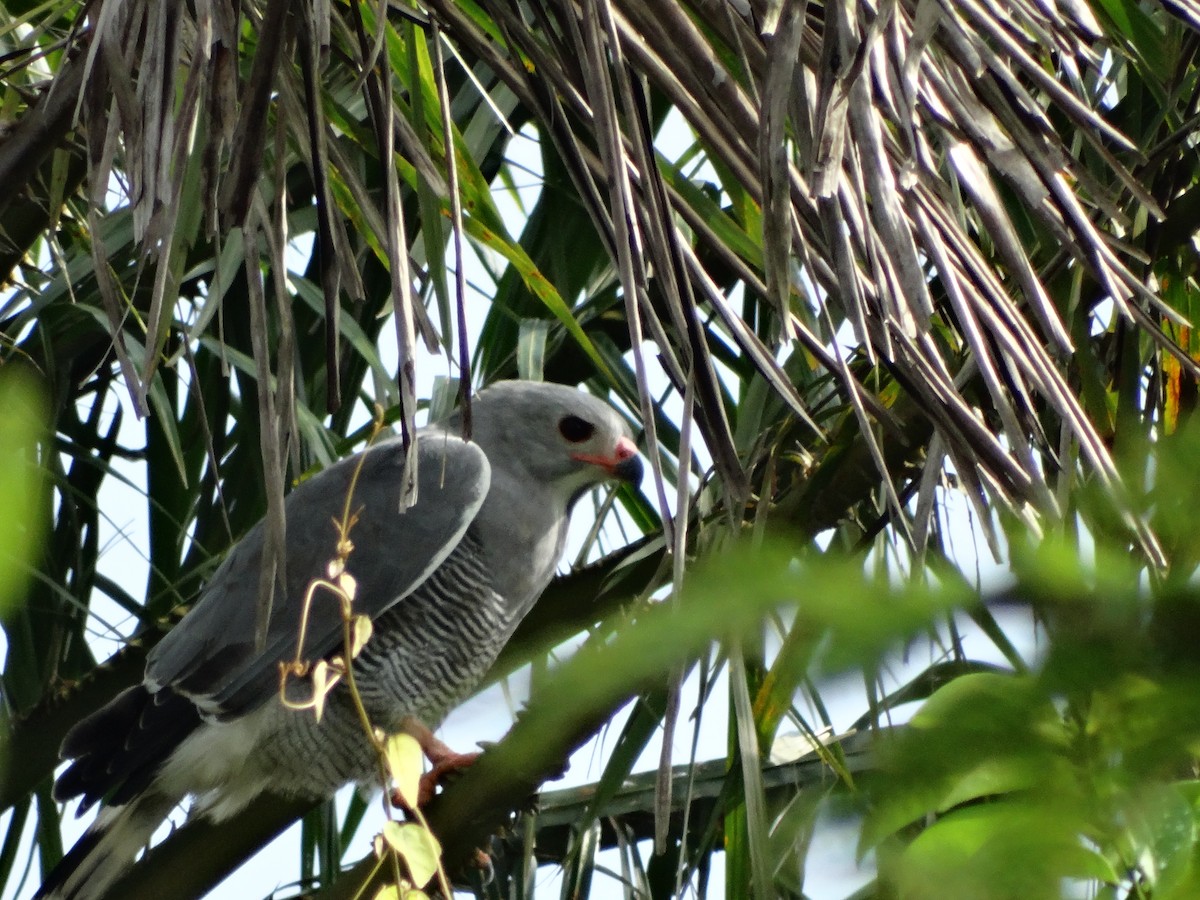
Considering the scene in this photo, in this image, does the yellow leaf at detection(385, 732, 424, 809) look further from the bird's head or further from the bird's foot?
the bird's head

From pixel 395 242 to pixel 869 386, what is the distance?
1078 mm

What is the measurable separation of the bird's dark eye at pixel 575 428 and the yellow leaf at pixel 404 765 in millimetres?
2126

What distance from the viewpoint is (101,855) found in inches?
116

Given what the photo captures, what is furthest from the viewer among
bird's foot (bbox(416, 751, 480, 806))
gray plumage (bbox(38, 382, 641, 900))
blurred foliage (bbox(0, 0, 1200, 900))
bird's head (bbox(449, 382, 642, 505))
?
bird's head (bbox(449, 382, 642, 505))

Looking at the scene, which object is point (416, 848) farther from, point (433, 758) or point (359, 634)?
point (433, 758)

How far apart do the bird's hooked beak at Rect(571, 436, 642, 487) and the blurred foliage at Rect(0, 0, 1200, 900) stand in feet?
0.76

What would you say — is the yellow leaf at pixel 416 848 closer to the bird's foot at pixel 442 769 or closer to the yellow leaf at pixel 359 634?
the yellow leaf at pixel 359 634

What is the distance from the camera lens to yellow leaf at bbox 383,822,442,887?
4.48ft

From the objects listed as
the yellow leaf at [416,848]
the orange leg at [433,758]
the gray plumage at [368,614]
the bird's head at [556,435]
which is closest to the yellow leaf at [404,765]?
the yellow leaf at [416,848]

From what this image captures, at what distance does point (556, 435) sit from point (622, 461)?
0.21 m

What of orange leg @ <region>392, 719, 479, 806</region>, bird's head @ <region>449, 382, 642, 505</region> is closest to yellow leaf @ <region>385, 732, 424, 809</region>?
orange leg @ <region>392, 719, 479, 806</region>

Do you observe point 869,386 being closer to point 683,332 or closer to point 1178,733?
point 683,332

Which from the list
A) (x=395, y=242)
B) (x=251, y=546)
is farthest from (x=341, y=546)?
(x=251, y=546)

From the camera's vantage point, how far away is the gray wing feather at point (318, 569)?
10.3ft
